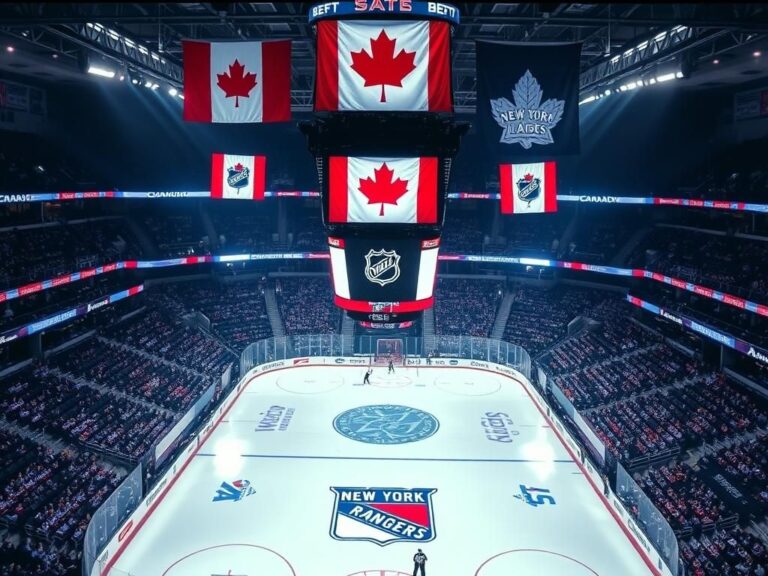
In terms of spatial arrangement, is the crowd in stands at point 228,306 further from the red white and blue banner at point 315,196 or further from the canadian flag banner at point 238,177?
the canadian flag banner at point 238,177

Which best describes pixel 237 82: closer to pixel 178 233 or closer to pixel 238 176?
pixel 238 176

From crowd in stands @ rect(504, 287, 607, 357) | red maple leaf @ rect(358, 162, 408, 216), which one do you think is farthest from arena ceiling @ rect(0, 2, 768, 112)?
crowd in stands @ rect(504, 287, 607, 357)

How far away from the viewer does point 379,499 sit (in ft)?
51.0

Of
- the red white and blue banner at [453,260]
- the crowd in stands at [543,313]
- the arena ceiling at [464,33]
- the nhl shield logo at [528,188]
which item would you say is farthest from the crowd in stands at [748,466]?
the crowd in stands at [543,313]

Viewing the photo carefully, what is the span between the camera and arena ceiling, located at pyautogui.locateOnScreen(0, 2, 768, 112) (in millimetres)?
14023

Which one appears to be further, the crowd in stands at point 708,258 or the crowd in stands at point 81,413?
the crowd in stands at point 708,258

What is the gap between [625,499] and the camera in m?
15.1

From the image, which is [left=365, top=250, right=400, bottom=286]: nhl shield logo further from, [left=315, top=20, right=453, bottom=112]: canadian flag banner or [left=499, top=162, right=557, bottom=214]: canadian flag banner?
[left=499, top=162, right=557, bottom=214]: canadian flag banner

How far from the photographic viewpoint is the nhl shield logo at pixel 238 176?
A: 24.7 meters

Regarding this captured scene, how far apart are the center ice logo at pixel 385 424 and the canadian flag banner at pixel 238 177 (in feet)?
32.6

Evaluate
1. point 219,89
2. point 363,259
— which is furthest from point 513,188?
point 219,89

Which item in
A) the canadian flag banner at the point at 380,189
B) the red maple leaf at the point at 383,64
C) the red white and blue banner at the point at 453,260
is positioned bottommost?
the red white and blue banner at the point at 453,260

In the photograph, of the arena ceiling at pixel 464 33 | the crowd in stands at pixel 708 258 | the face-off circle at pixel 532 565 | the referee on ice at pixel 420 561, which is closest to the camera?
the referee on ice at pixel 420 561

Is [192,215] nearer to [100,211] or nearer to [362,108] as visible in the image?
[100,211]
